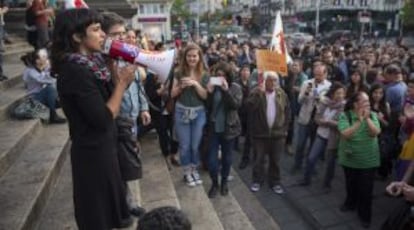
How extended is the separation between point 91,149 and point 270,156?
386 centimetres

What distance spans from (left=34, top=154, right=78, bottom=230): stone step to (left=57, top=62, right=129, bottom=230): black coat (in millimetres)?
982

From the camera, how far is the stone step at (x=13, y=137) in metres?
3.74

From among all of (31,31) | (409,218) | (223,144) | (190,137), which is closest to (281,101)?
(223,144)

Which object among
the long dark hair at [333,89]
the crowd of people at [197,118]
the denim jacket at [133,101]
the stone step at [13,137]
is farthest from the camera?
the long dark hair at [333,89]

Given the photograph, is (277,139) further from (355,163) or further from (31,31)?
(31,31)

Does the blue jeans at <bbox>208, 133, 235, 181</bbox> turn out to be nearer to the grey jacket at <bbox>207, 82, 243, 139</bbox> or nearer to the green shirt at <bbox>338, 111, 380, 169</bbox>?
the grey jacket at <bbox>207, 82, 243, 139</bbox>

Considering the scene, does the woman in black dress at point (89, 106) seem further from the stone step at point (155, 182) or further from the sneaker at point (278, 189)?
the sneaker at point (278, 189)

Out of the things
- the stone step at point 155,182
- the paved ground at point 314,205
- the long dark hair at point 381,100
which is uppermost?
the long dark hair at point 381,100

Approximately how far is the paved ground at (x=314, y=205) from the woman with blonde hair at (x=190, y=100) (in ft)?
4.68

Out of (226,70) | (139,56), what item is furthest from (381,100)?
(139,56)

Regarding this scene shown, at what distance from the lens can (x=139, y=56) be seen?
7.89 feet

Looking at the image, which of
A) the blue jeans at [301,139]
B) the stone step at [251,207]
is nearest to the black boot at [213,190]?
the stone step at [251,207]

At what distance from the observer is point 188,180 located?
16.3 ft

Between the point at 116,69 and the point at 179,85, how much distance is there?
Answer: 198 cm
